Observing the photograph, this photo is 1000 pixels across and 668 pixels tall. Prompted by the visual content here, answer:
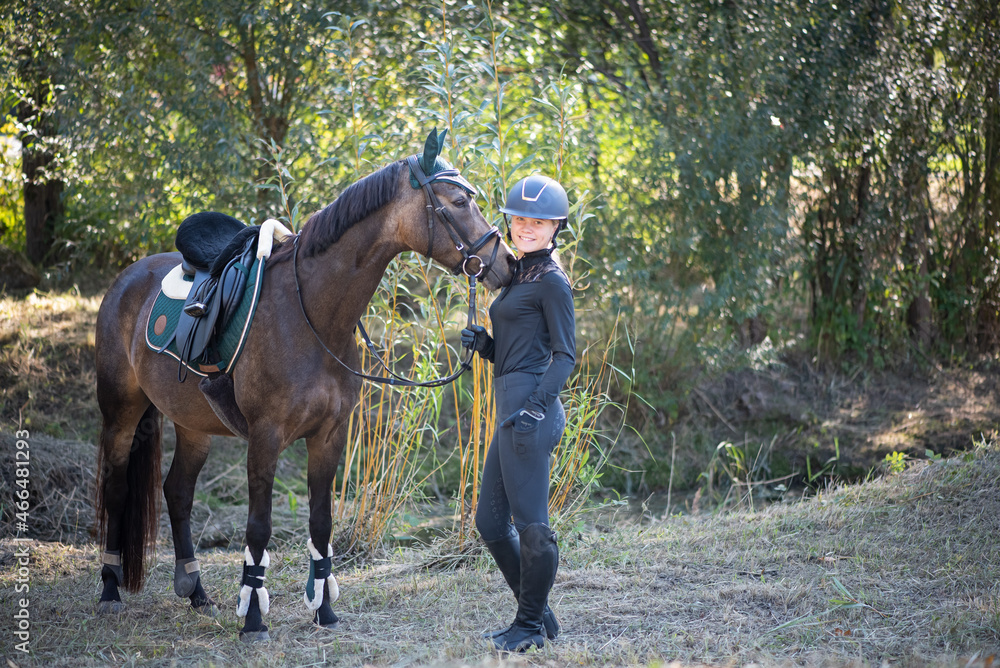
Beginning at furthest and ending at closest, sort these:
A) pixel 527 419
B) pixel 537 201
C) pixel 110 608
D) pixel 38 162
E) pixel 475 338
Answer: pixel 38 162 < pixel 110 608 < pixel 475 338 < pixel 537 201 < pixel 527 419

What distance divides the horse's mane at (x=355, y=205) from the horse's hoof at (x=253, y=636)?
156 centimetres

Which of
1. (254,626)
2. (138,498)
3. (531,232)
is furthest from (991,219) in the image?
(138,498)

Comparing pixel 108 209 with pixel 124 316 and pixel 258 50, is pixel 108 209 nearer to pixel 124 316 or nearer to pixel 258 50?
pixel 258 50

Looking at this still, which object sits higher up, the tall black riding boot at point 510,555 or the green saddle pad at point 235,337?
the green saddle pad at point 235,337

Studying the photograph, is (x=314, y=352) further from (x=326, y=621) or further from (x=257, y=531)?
(x=326, y=621)

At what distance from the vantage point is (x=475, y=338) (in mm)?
2818

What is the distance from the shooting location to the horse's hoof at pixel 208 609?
Answer: 3.42m

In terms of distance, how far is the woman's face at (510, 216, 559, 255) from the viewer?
274cm

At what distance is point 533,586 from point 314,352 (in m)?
1.23

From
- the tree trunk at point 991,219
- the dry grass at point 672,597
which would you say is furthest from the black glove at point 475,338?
the tree trunk at point 991,219

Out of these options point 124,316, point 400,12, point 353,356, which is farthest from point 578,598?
point 400,12

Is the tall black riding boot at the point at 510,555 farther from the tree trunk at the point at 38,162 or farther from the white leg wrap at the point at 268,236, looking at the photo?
the tree trunk at the point at 38,162

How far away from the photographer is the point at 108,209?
6602 mm

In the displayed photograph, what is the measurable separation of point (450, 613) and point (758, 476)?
12.4 ft
